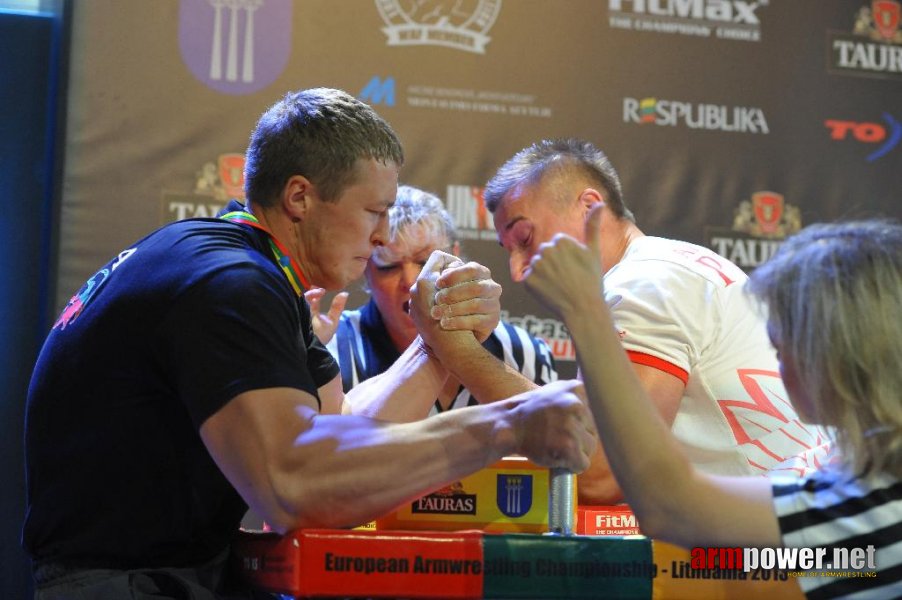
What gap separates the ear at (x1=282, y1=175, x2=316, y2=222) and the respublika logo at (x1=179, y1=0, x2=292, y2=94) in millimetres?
1522

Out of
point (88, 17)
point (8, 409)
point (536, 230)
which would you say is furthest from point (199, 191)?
point (536, 230)

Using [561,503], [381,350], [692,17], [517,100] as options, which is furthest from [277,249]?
[692,17]

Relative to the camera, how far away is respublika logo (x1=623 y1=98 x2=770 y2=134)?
3.59 metres

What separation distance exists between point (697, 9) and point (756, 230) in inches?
32.1

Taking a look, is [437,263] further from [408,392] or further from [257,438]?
[257,438]

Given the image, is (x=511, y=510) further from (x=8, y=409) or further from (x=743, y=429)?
(x=8, y=409)

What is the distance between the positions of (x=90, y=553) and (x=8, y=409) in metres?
1.76

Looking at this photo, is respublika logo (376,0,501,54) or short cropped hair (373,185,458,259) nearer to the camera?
short cropped hair (373,185,458,259)

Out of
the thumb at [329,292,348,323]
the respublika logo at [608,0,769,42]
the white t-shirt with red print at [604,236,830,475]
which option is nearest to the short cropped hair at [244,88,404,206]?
the white t-shirt with red print at [604,236,830,475]

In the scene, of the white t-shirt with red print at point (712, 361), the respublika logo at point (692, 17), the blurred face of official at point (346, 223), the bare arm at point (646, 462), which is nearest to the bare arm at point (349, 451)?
the bare arm at point (646, 462)

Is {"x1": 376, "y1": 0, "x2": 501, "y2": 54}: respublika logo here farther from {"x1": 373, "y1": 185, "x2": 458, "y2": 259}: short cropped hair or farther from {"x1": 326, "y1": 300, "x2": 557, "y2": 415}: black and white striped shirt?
{"x1": 326, "y1": 300, "x2": 557, "y2": 415}: black and white striped shirt

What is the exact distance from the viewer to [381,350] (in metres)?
3.11

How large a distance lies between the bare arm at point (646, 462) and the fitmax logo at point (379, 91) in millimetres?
2176

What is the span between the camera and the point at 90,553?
151cm
